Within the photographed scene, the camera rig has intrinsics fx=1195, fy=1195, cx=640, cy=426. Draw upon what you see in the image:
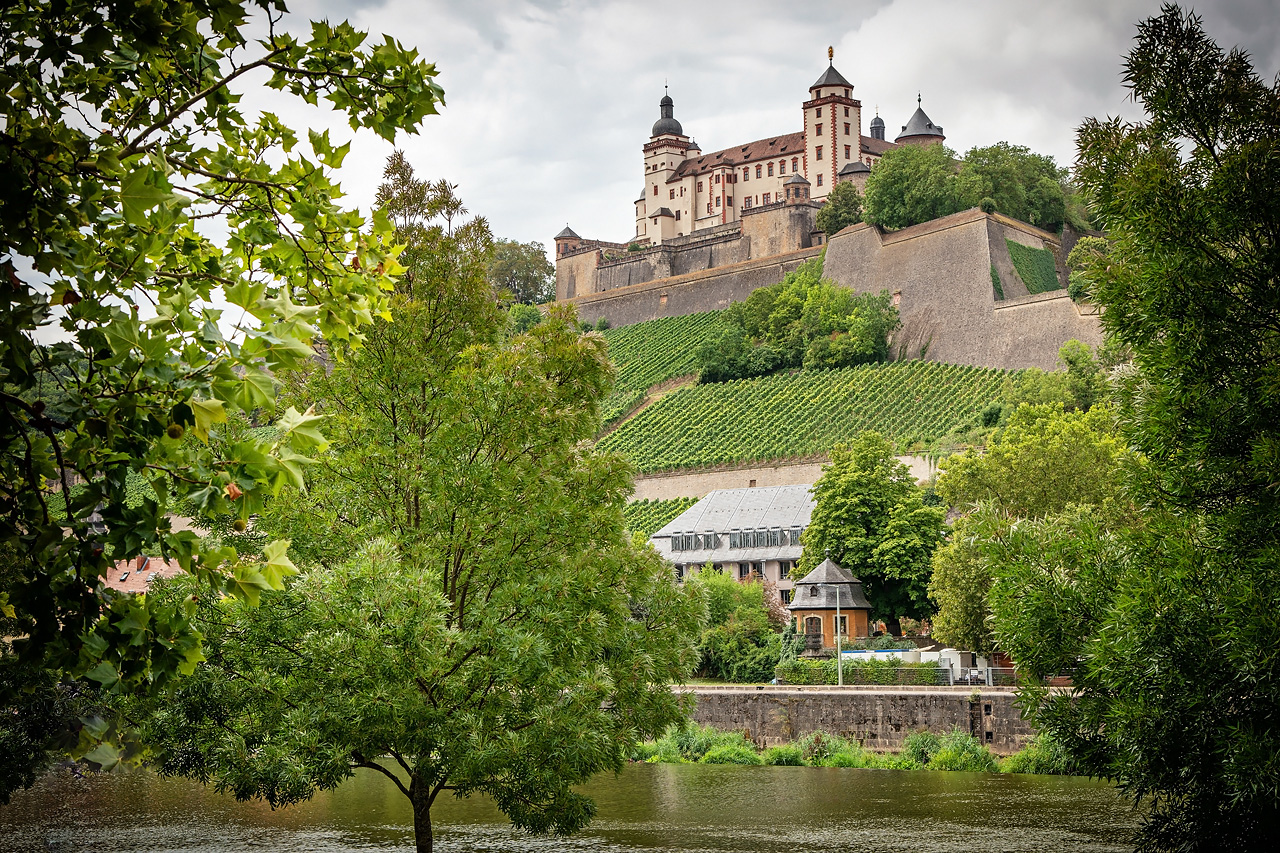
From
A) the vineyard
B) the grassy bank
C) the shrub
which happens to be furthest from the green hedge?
the vineyard

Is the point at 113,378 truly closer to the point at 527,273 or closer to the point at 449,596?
the point at 449,596

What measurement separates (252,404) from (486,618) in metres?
8.01

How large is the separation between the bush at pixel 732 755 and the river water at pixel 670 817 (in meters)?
2.11

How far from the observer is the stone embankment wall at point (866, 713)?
27.3 metres

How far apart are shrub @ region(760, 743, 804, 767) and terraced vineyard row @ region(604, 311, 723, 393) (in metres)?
45.3

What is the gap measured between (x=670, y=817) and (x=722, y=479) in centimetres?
3884

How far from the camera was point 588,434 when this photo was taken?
13.3 meters

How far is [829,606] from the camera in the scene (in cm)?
3719

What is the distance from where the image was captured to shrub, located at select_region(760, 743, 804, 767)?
2916 cm

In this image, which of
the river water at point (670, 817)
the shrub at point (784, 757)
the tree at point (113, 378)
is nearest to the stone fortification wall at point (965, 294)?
the shrub at point (784, 757)

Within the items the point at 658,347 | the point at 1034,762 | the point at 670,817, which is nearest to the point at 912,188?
the point at 658,347

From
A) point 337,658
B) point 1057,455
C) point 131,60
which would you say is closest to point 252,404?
point 131,60

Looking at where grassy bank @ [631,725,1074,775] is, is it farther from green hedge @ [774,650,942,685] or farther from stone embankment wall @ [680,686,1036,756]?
green hedge @ [774,650,942,685]

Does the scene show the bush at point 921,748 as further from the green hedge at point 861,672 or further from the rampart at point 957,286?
the rampart at point 957,286
